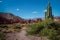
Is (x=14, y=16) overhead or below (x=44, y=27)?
overhead

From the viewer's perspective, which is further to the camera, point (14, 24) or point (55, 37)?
point (14, 24)

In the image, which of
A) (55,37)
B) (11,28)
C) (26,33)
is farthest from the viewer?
(11,28)

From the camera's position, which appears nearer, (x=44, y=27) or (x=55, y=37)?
(x=55, y=37)

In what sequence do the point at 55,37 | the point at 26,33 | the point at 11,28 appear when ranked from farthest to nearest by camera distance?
the point at 11,28
the point at 26,33
the point at 55,37

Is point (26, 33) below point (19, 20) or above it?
below

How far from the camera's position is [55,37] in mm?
7320

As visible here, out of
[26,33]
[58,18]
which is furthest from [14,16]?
[58,18]

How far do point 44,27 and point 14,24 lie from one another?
1.52m

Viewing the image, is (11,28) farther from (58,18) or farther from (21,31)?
(58,18)

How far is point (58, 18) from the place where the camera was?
8.82 metres

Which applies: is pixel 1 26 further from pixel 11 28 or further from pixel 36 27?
pixel 36 27

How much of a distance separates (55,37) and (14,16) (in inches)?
92.2

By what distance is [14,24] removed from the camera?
28.9 feet

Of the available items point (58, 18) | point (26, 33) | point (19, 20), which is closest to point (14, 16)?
point (19, 20)
